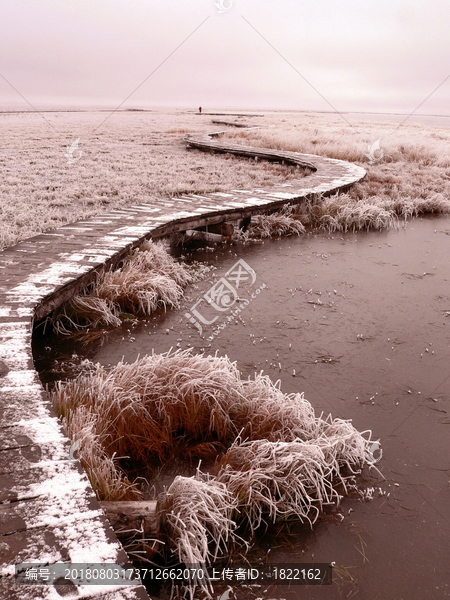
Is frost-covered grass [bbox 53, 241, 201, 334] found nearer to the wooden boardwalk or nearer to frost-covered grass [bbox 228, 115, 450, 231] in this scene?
the wooden boardwalk

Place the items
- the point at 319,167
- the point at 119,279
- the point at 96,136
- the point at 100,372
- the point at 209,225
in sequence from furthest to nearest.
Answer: the point at 96,136 < the point at 319,167 < the point at 209,225 < the point at 119,279 < the point at 100,372

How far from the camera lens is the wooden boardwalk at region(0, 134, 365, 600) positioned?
1.74 meters

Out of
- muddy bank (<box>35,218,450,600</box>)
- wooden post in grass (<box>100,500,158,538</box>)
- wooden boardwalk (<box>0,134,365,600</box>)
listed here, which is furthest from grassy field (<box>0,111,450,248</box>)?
wooden post in grass (<box>100,500,158,538</box>)

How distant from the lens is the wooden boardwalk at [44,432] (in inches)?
68.4

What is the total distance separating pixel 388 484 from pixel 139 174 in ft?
35.8

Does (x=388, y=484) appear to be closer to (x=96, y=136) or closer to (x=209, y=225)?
(x=209, y=225)

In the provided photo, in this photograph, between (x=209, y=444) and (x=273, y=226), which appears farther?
(x=273, y=226)

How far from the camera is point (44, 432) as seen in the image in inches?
94.0

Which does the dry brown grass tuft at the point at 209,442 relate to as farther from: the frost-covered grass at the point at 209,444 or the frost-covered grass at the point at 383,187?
the frost-covered grass at the point at 383,187

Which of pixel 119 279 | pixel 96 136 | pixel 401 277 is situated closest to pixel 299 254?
pixel 401 277

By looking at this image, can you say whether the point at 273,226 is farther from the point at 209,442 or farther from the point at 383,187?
the point at 209,442

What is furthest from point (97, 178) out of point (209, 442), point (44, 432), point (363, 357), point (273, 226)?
point (44, 432)

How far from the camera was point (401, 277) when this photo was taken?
623 cm

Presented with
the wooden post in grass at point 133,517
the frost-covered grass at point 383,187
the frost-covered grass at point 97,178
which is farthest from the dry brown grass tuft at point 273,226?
the wooden post in grass at point 133,517
